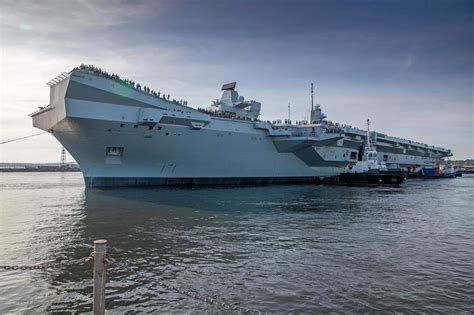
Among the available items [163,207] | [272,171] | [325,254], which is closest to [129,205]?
[163,207]

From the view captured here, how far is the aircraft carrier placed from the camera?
2394 centimetres

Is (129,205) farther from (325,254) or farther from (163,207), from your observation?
(325,254)

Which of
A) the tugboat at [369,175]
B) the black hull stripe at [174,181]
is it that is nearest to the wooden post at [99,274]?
the black hull stripe at [174,181]

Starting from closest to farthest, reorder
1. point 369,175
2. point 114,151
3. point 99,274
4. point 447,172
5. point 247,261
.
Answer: point 99,274 < point 247,261 < point 114,151 < point 369,175 < point 447,172

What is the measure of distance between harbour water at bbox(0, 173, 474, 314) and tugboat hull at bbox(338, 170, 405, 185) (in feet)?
77.5

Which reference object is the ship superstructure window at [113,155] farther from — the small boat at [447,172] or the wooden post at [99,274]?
the small boat at [447,172]

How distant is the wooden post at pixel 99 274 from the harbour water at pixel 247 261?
4.24 feet

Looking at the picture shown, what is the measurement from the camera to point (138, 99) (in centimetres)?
2569

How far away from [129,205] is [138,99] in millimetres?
10166

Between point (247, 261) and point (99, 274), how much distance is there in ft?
14.8

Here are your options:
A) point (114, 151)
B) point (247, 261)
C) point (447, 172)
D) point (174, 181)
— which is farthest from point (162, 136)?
point (447, 172)

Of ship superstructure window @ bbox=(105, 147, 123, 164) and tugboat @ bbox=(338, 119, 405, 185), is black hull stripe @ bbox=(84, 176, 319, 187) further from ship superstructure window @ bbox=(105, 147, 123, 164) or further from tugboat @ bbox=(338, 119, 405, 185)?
tugboat @ bbox=(338, 119, 405, 185)

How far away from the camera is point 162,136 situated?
2678cm

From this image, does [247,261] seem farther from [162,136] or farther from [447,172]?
[447,172]
